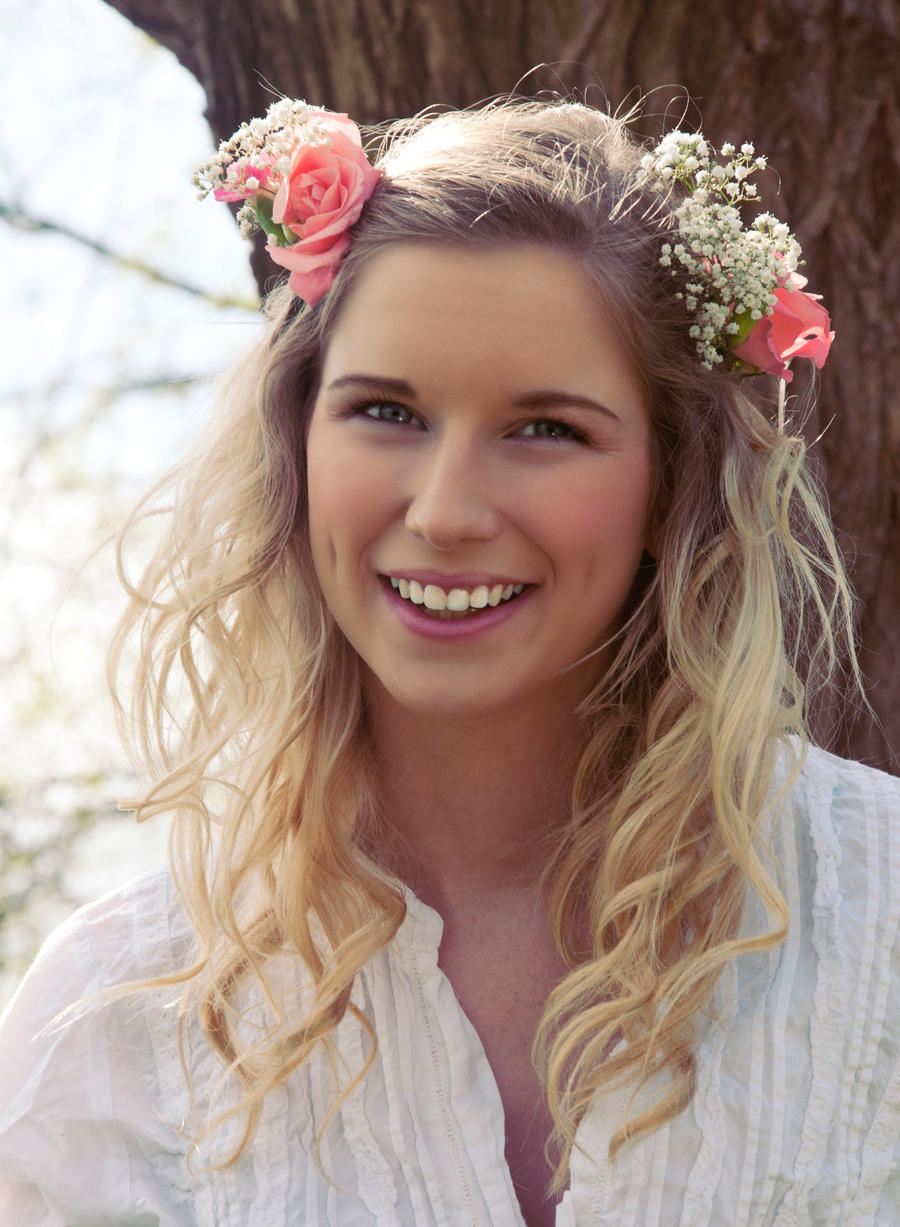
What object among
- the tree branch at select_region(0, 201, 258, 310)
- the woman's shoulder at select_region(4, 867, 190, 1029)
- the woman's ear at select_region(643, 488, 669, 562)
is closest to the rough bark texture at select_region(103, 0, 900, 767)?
the woman's ear at select_region(643, 488, 669, 562)

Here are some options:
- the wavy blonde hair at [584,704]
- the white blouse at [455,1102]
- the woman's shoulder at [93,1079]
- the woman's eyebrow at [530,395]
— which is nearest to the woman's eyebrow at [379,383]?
the woman's eyebrow at [530,395]

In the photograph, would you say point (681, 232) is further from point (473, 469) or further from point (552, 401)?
point (473, 469)

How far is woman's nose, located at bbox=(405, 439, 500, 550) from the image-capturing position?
1.68 m

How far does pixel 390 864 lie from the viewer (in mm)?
2031

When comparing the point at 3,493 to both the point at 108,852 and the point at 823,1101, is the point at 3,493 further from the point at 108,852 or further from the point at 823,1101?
the point at 823,1101

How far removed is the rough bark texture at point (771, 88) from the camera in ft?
7.17

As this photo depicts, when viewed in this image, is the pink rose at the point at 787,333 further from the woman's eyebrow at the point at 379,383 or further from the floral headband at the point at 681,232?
the woman's eyebrow at the point at 379,383

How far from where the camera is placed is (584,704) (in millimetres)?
1996

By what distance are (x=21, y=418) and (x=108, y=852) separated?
1548mm

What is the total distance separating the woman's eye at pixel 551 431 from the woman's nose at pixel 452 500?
9cm

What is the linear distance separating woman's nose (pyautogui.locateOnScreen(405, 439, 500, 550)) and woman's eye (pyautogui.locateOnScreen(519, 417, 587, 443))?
0.09 m

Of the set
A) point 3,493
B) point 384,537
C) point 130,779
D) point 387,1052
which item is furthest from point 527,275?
point 130,779

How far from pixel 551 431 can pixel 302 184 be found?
1.57 feet

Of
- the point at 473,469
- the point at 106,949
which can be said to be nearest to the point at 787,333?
the point at 473,469
